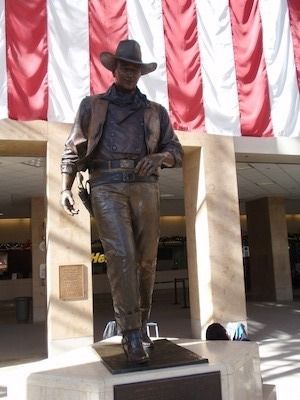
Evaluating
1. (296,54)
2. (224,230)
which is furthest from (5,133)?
(296,54)

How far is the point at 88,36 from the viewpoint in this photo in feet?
29.9

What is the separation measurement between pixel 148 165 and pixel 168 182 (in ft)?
39.1

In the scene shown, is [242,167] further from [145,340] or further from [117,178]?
[117,178]

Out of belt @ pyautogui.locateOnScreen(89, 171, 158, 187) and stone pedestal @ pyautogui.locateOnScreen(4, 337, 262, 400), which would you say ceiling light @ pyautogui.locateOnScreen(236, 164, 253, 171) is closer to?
stone pedestal @ pyautogui.locateOnScreen(4, 337, 262, 400)

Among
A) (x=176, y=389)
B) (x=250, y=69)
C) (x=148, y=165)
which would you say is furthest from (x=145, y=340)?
(x=250, y=69)

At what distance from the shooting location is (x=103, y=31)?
921cm

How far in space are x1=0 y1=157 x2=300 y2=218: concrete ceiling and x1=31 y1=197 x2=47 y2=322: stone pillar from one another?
59cm

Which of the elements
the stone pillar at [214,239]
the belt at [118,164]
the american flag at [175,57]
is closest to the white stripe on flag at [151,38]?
the american flag at [175,57]

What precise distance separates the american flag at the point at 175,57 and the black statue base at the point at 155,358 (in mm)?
5933

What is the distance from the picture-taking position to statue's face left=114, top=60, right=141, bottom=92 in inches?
137

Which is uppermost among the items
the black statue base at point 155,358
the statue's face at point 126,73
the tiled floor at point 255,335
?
the statue's face at point 126,73

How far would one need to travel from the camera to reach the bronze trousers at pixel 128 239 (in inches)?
126

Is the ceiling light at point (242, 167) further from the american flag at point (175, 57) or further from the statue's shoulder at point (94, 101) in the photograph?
the statue's shoulder at point (94, 101)

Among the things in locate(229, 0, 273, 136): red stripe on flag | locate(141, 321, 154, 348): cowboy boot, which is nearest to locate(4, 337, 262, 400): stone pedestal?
locate(141, 321, 154, 348): cowboy boot
